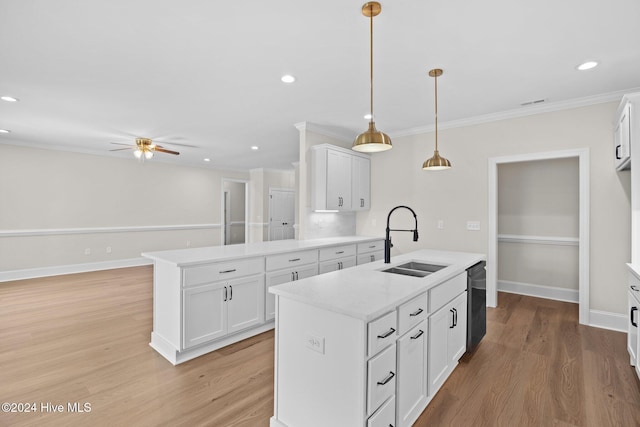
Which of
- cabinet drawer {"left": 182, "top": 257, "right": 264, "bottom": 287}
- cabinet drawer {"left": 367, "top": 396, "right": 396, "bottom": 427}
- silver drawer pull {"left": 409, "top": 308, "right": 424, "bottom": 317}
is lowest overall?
cabinet drawer {"left": 367, "top": 396, "right": 396, "bottom": 427}

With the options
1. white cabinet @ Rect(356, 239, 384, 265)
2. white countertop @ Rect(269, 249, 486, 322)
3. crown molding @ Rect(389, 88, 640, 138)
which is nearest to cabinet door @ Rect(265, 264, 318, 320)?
white cabinet @ Rect(356, 239, 384, 265)

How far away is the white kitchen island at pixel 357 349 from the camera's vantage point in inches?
56.2

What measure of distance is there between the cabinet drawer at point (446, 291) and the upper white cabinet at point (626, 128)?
182 centimetres

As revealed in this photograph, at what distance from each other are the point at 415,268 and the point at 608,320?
250 cm

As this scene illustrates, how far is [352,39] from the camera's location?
88.9 inches

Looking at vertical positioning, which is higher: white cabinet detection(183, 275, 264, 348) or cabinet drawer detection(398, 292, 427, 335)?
cabinet drawer detection(398, 292, 427, 335)

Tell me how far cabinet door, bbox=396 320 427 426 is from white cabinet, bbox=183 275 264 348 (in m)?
1.79

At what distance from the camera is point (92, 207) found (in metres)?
6.39

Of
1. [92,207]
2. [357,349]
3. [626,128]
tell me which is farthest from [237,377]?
[92,207]

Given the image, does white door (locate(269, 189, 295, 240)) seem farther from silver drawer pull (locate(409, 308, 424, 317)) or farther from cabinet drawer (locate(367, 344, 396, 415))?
cabinet drawer (locate(367, 344, 396, 415))

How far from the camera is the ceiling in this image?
196 centimetres

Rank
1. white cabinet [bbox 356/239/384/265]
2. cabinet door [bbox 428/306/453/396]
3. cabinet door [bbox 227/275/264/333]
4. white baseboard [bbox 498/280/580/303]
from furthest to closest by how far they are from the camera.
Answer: white cabinet [bbox 356/239/384/265] → white baseboard [bbox 498/280/580/303] → cabinet door [bbox 227/275/264/333] → cabinet door [bbox 428/306/453/396]

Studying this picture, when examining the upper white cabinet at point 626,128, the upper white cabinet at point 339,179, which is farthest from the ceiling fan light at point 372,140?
the upper white cabinet at point 339,179

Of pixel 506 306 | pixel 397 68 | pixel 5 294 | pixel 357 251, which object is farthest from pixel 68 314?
pixel 506 306
